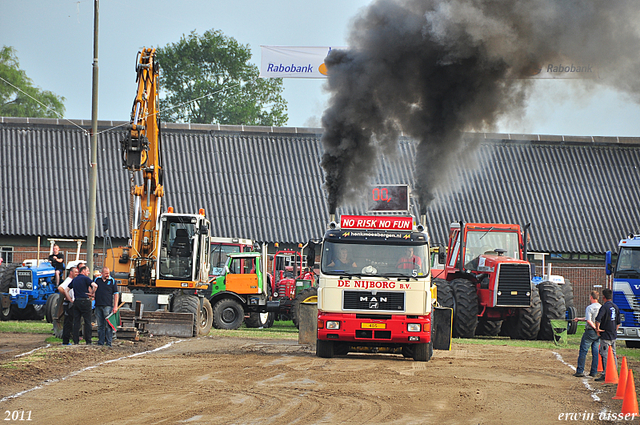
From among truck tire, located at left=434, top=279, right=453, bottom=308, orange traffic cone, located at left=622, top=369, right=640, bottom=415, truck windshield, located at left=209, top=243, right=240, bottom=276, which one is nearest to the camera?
orange traffic cone, located at left=622, top=369, right=640, bottom=415

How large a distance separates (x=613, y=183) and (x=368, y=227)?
28.0m

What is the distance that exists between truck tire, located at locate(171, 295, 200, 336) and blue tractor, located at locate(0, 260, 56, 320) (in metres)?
7.70

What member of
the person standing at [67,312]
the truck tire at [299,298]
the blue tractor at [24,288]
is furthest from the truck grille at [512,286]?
the blue tractor at [24,288]

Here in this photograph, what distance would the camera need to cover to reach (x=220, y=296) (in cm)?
2495

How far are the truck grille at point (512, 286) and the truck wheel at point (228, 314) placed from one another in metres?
8.01

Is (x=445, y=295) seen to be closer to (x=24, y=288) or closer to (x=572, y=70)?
(x=572, y=70)

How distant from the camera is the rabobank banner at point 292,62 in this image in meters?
40.4

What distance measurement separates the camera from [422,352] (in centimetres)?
1581

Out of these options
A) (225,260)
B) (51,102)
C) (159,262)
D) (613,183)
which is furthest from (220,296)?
(51,102)

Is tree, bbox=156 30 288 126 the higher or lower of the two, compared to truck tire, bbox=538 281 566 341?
higher

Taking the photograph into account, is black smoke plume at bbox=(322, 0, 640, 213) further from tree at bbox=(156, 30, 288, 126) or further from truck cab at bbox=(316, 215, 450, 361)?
tree at bbox=(156, 30, 288, 126)

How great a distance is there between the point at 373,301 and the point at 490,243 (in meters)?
9.34

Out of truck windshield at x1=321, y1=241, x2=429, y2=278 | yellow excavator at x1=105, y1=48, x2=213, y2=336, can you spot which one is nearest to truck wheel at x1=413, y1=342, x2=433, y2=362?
truck windshield at x1=321, y1=241, x2=429, y2=278

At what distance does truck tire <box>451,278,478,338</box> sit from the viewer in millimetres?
21625
